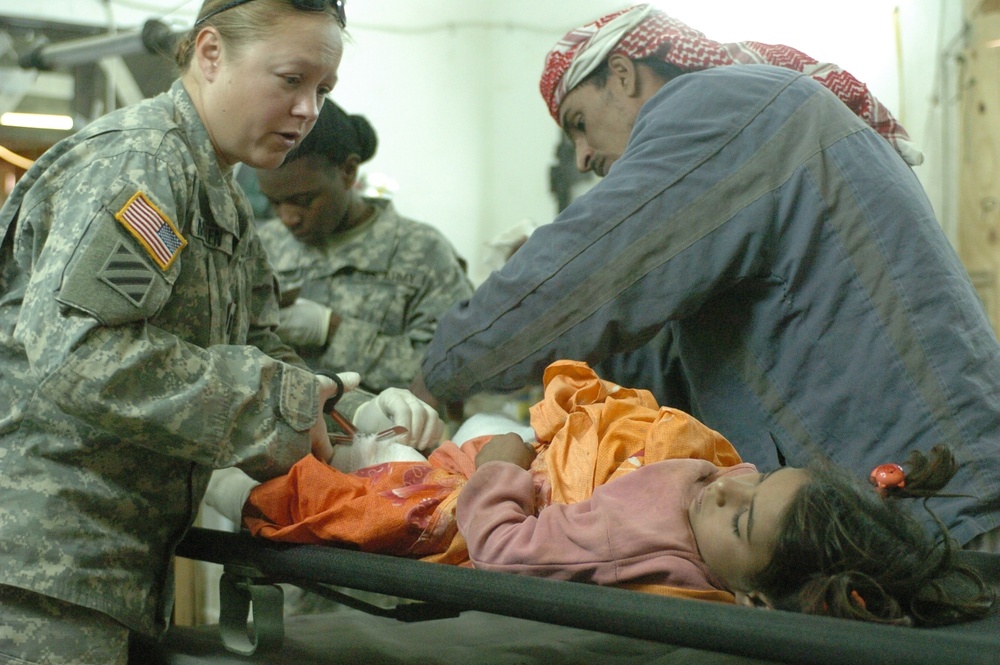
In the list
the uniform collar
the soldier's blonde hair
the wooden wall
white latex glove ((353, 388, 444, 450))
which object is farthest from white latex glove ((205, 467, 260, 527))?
the wooden wall

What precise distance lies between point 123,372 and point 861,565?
2.76ft

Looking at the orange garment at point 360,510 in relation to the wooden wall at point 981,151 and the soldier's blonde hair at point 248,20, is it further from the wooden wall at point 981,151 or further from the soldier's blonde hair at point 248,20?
the wooden wall at point 981,151

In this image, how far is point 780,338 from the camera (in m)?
1.43

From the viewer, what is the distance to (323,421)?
144 centimetres

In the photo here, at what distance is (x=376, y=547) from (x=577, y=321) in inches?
17.8

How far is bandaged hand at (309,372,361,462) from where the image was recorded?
1.36 meters

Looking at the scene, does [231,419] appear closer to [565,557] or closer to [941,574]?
[565,557]

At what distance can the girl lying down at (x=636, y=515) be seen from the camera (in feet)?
3.37

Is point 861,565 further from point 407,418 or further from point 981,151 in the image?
point 981,151

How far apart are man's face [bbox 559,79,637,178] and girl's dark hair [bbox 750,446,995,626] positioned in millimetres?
931

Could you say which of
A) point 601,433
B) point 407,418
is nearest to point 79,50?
point 407,418

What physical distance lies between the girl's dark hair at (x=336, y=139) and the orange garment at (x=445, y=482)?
128 cm

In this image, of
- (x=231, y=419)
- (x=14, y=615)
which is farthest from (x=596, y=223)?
(x=14, y=615)

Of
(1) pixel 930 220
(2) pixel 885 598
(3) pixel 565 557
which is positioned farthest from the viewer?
(1) pixel 930 220
